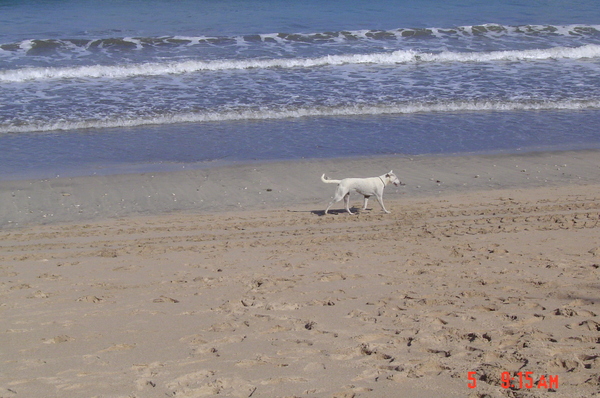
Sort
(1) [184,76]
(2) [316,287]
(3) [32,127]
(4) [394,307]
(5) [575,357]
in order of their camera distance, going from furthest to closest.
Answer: (1) [184,76], (3) [32,127], (2) [316,287], (4) [394,307], (5) [575,357]

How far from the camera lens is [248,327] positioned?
561 centimetres

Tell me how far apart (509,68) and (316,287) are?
17.2m

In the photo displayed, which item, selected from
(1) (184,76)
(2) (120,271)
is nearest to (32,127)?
(1) (184,76)

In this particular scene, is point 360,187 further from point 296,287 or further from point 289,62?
point 289,62

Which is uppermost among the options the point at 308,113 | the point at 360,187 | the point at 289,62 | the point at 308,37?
the point at 308,37

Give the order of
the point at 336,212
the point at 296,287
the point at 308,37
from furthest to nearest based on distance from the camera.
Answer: the point at 308,37
the point at 336,212
the point at 296,287

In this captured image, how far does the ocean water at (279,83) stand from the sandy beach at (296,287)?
2.16 metres

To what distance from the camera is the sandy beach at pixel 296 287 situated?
4703 mm

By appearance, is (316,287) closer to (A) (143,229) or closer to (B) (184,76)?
(A) (143,229)

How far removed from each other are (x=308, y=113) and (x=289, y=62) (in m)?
6.28

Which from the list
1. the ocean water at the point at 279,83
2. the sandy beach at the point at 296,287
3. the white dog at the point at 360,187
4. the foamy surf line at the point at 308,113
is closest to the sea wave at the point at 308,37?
the ocean water at the point at 279,83

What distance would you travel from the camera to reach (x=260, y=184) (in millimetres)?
11312
